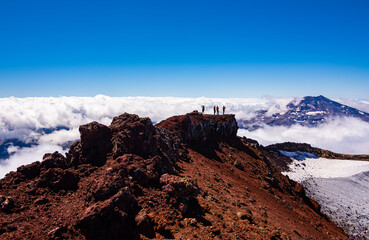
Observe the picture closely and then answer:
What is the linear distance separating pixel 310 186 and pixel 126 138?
49.5 meters

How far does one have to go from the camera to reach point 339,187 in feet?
158

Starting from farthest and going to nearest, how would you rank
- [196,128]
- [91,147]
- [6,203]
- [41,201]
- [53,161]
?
[196,128] < [91,147] < [53,161] < [41,201] < [6,203]

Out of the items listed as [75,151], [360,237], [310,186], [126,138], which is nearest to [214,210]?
[126,138]

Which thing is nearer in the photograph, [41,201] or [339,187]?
[41,201]

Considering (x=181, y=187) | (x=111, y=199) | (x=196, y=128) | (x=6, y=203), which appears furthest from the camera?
(x=196, y=128)

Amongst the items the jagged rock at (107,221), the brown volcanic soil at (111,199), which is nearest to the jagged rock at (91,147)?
the brown volcanic soil at (111,199)

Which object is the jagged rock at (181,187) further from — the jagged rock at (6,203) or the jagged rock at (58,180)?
the jagged rock at (6,203)

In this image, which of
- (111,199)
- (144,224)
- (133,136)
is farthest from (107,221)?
(133,136)

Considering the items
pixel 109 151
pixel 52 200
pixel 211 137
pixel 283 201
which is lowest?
pixel 283 201

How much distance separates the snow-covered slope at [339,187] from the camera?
106 feet

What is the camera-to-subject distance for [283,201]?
2823 cm

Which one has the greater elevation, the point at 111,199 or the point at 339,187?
the point at 111,199

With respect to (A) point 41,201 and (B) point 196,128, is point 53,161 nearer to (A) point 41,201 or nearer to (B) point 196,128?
(A) point 41,201

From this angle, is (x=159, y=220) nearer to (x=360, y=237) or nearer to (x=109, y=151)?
(x=109, y=151)
